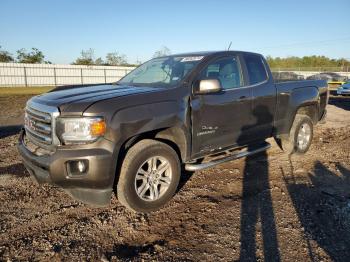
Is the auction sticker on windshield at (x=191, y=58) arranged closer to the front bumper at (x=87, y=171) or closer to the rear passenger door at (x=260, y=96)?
the rear passenger door at (x=260, y=96)

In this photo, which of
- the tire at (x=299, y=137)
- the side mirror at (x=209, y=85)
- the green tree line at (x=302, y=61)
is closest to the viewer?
the side mirror at (x=209, y=85)

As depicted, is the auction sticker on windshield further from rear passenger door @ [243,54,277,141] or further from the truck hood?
rear passenger door @ [243,54,277,141]

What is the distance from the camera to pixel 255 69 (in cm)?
520

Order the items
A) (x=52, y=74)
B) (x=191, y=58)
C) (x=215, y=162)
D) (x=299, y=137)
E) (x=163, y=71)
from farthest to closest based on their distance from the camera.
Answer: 1. (x=52, y=74)
2. (x=299, y=137)
3. (x=163, y=71)
4. (x=191, y=58)
5. (x=215, y=162)

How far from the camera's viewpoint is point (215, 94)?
14.0ft

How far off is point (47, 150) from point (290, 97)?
4186 mm

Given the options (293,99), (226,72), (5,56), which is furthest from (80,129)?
(5,56)

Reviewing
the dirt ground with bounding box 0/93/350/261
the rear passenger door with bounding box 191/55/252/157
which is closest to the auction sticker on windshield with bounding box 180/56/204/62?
the rear passenger door with bounding box 191/55/252/157

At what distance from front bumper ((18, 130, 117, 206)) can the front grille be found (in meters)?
0.19

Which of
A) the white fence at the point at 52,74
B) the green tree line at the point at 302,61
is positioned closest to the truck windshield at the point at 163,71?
the white fence at the point at 52,74

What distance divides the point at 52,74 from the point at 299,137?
1116 inches

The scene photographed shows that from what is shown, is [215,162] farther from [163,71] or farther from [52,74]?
[52,74]

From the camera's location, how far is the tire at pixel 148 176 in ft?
11.6

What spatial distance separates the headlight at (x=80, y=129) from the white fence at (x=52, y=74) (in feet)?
91.7
